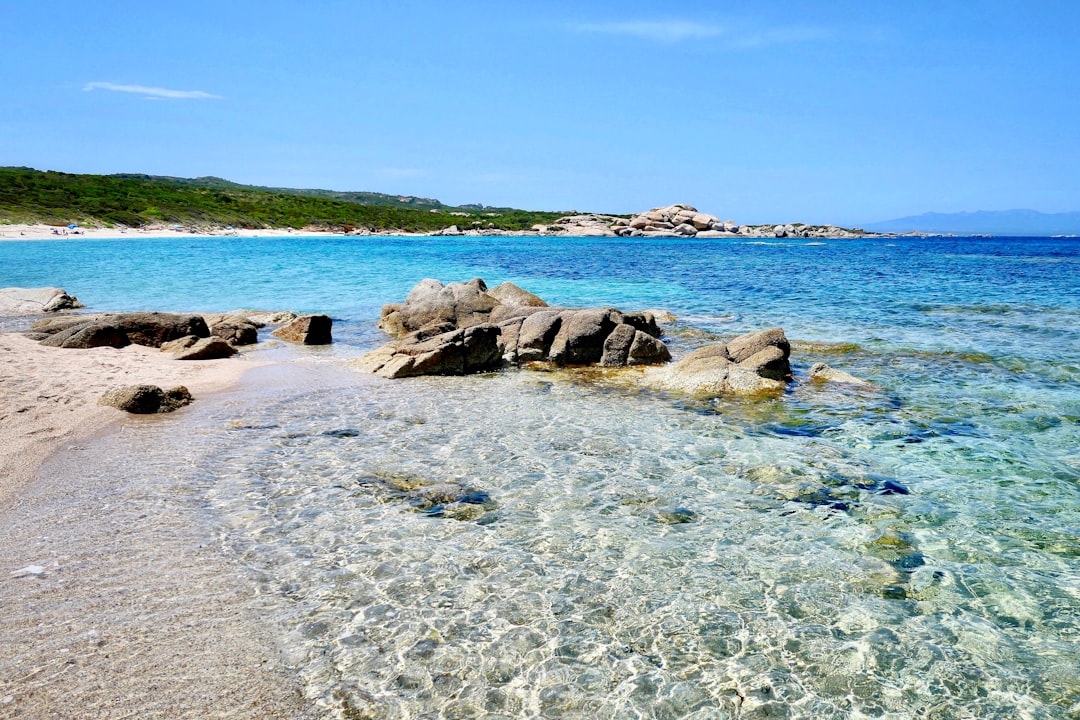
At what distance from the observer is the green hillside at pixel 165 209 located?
69688 mm

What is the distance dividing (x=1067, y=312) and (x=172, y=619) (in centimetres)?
2666

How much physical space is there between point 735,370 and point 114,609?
983 cm

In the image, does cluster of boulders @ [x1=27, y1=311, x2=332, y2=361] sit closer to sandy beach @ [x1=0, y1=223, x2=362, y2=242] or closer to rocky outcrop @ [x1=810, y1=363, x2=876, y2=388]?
rocky outcrop @ [x1=810, y1=363, x2=876, y2=388]

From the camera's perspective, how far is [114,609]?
4.81 metres

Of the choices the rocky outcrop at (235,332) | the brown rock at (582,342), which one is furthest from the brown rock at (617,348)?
the rocky outcrop at (235,332)

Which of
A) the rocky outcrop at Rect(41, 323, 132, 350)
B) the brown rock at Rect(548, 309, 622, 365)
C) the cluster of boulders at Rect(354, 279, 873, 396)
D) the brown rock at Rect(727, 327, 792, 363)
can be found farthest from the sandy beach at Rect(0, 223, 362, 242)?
the brown rock at Rect(727, 327, 792, 363)

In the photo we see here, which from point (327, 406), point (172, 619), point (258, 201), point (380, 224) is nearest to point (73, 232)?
point (258, 201)

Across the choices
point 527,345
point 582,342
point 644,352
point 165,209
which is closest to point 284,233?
point 165,209

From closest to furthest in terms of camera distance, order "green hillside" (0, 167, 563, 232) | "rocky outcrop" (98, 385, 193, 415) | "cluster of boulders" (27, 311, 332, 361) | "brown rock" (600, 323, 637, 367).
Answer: "rocky outcrop" (98, 385, 193, 415) → "brown rock" (600, 323, 637, 367) → "cluster of boulders" (27, 311, 332, 361) → "green hillside" (0, 167, 563, 232)

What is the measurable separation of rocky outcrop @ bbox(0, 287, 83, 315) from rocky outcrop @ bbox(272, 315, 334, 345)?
9.88 m

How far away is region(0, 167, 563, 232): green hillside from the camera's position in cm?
6969

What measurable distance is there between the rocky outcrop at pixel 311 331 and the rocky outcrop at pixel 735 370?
28.7ft

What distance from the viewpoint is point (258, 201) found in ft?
338

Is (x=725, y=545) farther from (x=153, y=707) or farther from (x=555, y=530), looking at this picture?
(x=153, y=707)
